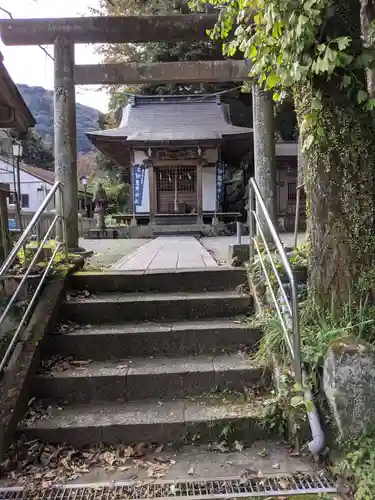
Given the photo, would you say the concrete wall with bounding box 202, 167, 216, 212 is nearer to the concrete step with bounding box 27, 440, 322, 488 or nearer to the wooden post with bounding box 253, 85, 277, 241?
the wooden post with bounding box 253, 85, 277, 241

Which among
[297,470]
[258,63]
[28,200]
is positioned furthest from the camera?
[28,200]

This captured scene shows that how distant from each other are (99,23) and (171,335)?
160 inches

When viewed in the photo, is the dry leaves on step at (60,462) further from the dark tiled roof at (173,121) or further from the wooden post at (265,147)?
the dark tiled roof at (173,121)

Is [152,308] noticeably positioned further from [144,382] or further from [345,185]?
[345,185]

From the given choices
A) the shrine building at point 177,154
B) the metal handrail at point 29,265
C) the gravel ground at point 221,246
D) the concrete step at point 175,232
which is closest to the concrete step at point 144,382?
the metal handrail at point 29,265

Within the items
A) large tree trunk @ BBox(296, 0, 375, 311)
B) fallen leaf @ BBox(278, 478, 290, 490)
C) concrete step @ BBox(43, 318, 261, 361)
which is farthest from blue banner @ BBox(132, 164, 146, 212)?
fallen leaf @ BBox(278, 478, 290, 490)

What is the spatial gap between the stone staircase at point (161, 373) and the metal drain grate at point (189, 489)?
2 centimetres

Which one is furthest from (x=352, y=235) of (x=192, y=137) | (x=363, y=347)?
(x=192, y=137)

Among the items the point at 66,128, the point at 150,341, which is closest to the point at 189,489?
the point at 150,341

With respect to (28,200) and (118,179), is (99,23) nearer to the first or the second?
(118,179)

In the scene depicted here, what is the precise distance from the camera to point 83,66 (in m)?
5.30

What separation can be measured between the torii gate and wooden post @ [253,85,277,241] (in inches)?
0.5

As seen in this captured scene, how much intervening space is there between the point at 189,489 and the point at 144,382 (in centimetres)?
92

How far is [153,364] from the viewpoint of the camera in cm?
322
